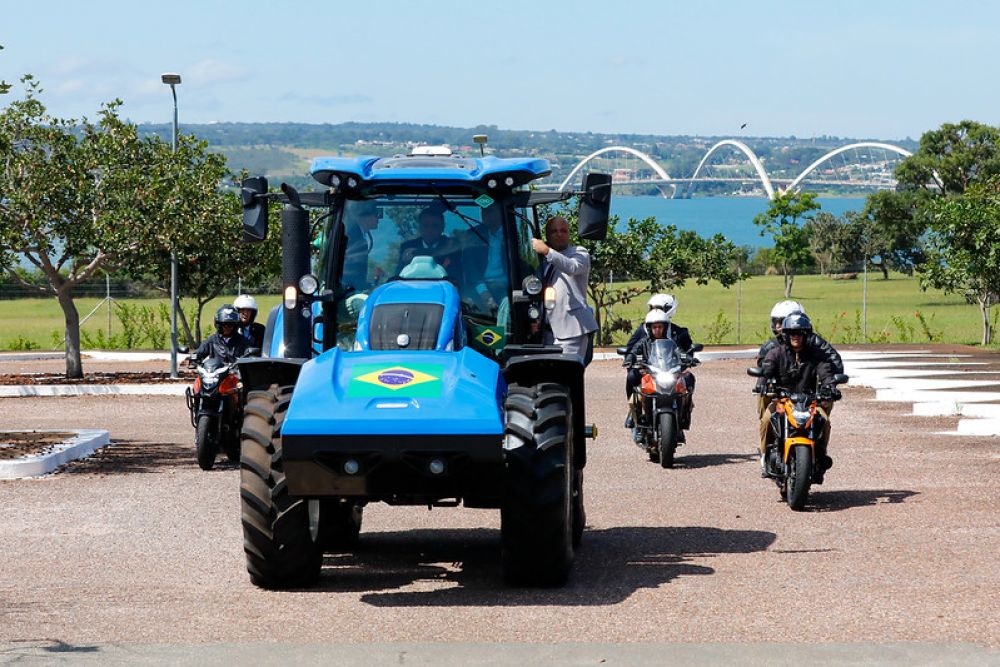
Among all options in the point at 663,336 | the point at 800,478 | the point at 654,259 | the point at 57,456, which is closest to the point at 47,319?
the point at 654,259

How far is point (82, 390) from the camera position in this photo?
96.8 ft

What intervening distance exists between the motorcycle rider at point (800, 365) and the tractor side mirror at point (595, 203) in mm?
4417

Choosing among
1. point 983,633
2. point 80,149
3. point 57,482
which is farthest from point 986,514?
point 80,149

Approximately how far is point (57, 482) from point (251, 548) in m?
6.79

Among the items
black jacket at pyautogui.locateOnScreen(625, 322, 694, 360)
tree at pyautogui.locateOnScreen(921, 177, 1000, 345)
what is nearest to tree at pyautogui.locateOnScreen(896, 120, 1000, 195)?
tree at pyautogui.locateOnScreen(921, 177, 1000, 345)

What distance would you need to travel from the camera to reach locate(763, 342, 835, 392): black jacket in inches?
564

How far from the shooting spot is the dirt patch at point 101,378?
104ft

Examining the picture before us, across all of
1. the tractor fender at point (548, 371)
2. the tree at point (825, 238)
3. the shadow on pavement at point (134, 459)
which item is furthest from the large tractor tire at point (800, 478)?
the tree at point (825, 238)

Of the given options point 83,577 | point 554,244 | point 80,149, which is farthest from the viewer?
point 80,149

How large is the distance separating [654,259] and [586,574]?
121 feet

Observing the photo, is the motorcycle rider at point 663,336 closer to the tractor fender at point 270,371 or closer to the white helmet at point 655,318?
the white helmet at point 655,318

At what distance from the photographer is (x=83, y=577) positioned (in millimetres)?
10523

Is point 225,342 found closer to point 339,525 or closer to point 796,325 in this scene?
point 796,325

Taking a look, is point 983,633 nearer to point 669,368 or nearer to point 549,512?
point 549,512
